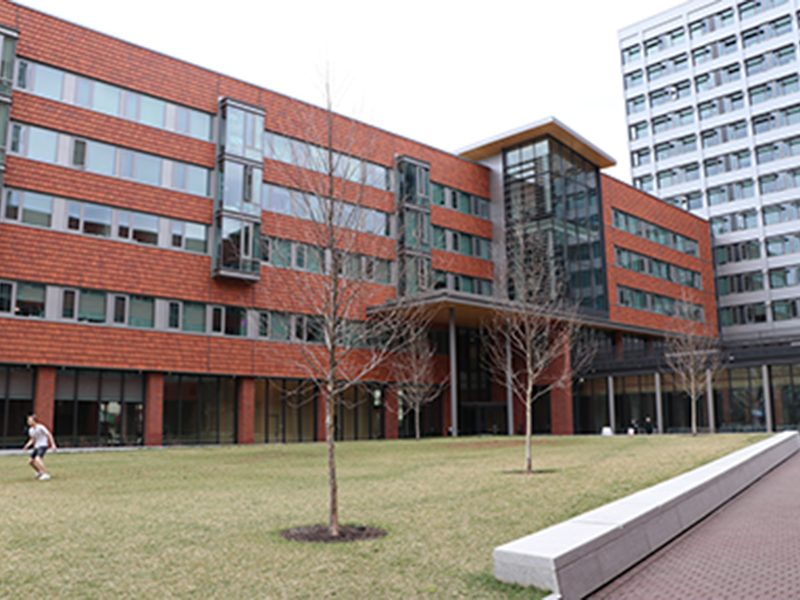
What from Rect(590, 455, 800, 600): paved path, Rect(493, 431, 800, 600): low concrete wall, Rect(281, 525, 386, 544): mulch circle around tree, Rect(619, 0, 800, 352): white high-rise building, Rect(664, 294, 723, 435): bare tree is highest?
Rect(619, 0, 800, 352): white high-rise building

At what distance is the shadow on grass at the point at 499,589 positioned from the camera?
19.7 ft

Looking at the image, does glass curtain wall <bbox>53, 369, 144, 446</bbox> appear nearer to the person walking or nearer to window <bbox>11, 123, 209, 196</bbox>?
window <bbox>11, 123, 209, 196</bbox>

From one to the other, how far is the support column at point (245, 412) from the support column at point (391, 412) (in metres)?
9.03

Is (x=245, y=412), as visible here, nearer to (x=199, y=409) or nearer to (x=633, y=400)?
(x=199, y=409)

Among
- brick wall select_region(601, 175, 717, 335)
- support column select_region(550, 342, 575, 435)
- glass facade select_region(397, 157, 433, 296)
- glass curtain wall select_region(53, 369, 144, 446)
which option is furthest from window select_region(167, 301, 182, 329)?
brick wall select_region(601, 175, 717, 335)

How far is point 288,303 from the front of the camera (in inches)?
1569

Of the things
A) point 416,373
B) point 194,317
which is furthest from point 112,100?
point 416,373

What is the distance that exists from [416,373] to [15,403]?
20.1m

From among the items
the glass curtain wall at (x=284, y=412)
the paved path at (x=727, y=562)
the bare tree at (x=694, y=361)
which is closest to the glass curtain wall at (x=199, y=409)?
the glass curtain wall at (x=284, y=412)

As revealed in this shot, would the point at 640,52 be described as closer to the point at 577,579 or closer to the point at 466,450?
the point at 466,450

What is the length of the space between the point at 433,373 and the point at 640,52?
5758 cm

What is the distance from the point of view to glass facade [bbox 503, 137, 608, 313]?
4981 cm

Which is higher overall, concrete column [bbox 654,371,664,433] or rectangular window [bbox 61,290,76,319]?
rectangular window [bbox 61,290,76,319]

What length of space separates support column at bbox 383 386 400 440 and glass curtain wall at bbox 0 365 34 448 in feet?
65.3
